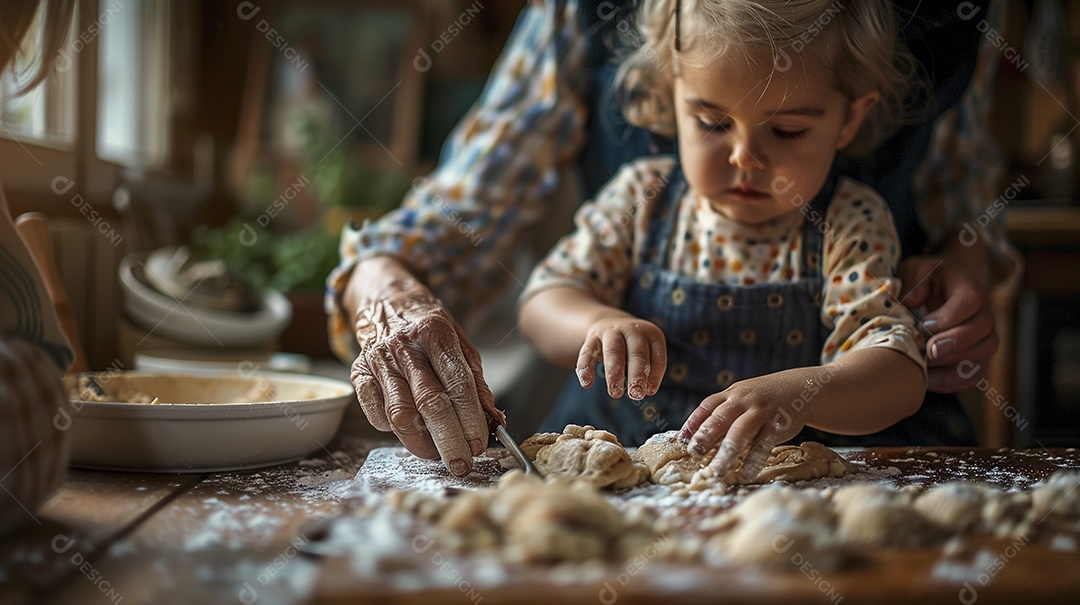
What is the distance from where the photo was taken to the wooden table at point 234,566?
0.47 meters

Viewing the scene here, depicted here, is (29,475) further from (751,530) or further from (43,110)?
(43,110)

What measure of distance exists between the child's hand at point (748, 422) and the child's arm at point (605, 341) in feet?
0.21

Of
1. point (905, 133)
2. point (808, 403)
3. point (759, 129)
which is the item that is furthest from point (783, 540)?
point (905, 133)

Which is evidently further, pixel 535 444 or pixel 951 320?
pixel 951 320

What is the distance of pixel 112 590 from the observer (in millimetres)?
503

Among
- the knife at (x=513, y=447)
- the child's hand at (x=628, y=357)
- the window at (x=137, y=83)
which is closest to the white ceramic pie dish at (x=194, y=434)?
the knife at (x=513, y=447)

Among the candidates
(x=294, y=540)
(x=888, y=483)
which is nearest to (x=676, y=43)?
(x=888, y=483)

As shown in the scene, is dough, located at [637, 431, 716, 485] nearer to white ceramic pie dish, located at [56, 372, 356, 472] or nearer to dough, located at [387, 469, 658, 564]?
dough, located at [387, 469, 658, 564]

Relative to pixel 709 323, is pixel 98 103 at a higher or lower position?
higher

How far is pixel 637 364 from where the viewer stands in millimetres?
802

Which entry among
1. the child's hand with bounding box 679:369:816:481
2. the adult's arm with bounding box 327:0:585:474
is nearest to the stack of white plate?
the adult's arm with bounding box 327:0:585:474

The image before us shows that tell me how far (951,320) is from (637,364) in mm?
444

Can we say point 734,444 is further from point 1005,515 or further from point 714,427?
point 1005,515

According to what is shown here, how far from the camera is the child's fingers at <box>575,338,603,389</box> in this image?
2.72 ft
